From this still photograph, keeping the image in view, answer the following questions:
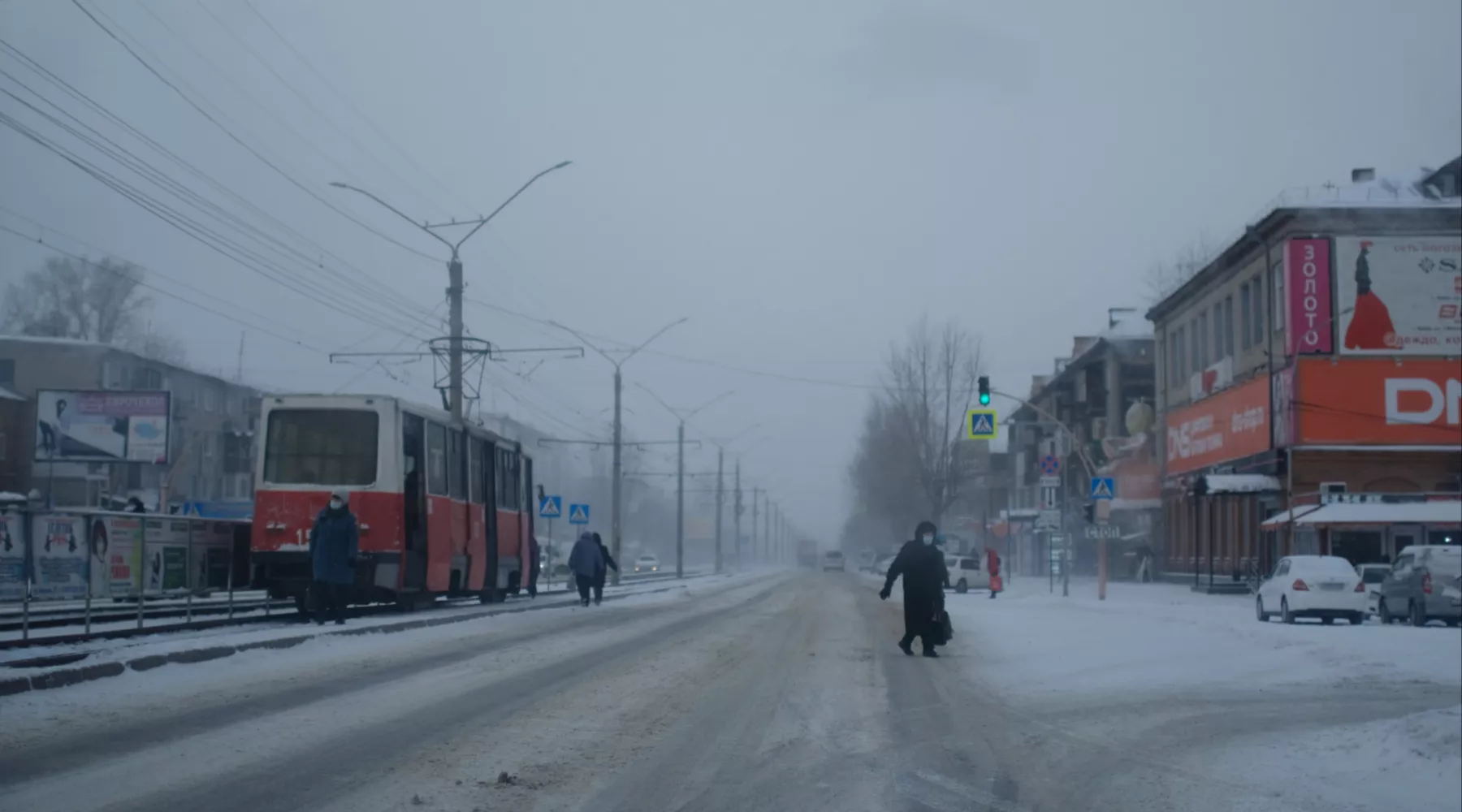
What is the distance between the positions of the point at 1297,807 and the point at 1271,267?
41.1 m

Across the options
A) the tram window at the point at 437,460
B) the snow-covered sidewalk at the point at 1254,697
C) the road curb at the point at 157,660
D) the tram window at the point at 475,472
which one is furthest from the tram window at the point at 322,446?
the snow-covered sidewalk at the point at 1254,697

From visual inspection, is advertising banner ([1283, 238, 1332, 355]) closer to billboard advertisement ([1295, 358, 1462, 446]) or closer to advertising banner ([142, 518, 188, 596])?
billboard advertisement ([1295, 358, 1462, 446])

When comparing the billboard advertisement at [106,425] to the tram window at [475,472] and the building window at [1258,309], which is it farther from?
the building window at [1258,309]

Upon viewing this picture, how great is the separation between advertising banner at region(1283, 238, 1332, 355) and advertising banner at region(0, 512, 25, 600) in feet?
125

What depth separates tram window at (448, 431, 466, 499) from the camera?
86.1 feet

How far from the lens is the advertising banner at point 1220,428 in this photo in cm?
4722

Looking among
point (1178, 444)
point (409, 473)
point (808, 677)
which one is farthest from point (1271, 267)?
point (808, 677)

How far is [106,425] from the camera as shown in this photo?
142 ft

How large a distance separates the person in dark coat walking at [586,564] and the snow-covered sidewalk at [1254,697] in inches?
339

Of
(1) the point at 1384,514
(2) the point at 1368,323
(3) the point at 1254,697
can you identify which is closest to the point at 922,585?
(3) the point at 1254,697

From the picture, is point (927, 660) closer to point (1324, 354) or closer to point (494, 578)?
point (494, 578)

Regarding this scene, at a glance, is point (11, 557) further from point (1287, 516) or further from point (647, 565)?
point (647, 565)

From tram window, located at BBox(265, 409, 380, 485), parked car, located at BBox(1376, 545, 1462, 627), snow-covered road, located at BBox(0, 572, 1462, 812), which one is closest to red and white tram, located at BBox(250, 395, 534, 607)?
tram window, located at BBox(265, 409, 380, 485)

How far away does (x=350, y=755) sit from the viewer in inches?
351
